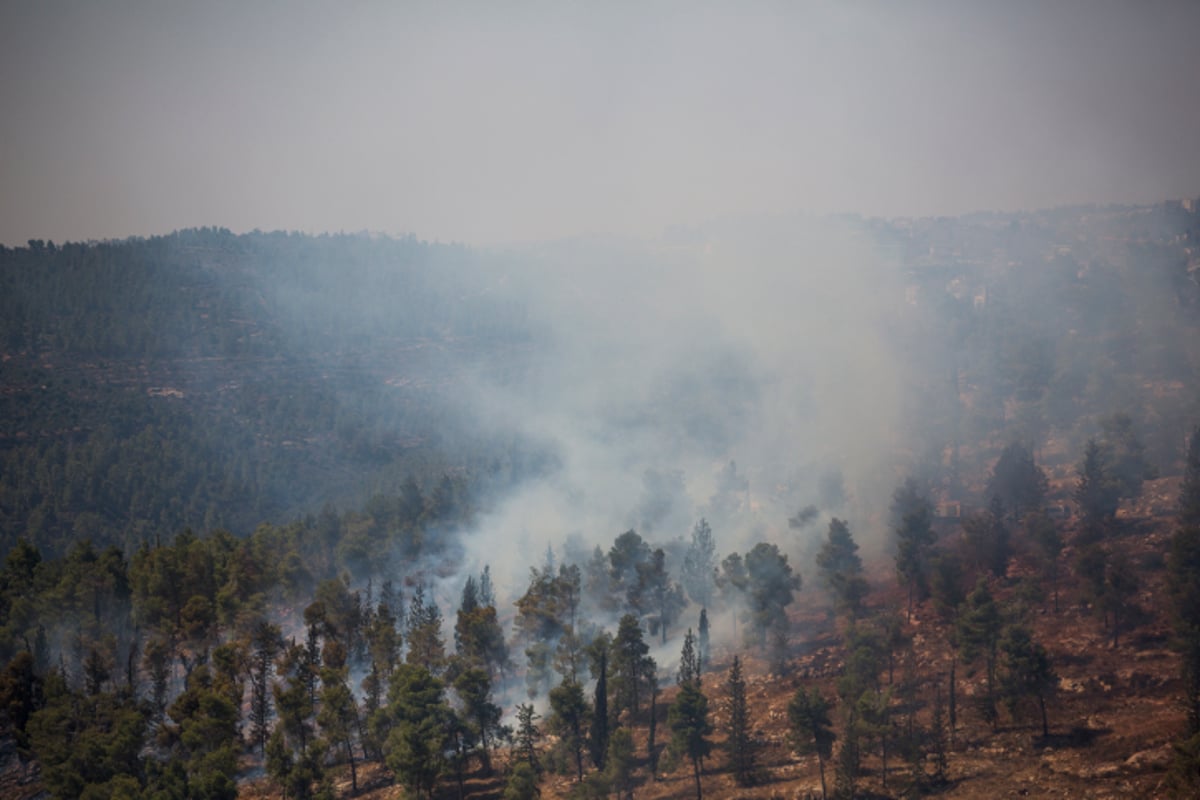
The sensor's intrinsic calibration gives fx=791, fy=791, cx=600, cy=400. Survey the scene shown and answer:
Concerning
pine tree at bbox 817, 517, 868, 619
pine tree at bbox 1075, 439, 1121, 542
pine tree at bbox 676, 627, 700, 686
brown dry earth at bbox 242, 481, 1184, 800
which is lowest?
brown dry earth at bbox 242, 481, 1184, 800

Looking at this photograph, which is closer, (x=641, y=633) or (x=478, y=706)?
(x=478, y=706)

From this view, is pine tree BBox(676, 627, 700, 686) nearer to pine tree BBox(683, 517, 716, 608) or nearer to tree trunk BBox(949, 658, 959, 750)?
pine tree BBox(683, 517, 716, 608)

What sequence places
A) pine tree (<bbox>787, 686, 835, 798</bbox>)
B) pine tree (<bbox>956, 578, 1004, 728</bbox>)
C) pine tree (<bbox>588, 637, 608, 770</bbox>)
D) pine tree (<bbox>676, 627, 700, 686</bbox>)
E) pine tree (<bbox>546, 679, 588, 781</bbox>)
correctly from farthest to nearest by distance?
pine tree (<bbox>676, 627, 700, 686</bbox>), pine tree (<bbox>588, 637, 608, 770</bbox>), pine tree (<bbox>546, 679, 588, 781</bbox>), pine tree (<bbox>956, 578, 1004, 728</bbox>), pine tree (<bbox>787, 686, 835, 798</bbox>)

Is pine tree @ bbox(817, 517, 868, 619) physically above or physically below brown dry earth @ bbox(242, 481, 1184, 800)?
above

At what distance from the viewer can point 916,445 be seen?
506 feet

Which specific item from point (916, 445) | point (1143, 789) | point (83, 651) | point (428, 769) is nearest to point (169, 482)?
point (83, 651)

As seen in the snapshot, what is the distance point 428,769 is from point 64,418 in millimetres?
184921

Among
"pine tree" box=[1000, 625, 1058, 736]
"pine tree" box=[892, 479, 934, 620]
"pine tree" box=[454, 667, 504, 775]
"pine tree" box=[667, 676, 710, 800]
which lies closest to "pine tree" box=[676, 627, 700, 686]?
"pine tree" box=[667, 676, 710, 800]

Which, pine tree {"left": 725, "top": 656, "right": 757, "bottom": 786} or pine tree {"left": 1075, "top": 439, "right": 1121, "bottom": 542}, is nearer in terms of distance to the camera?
pine tree {"left": 725, "top": 656, "right": 757, "bottom": 786}

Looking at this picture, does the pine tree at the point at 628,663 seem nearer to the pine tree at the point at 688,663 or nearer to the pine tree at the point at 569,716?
the pine tree at the point at 688,663

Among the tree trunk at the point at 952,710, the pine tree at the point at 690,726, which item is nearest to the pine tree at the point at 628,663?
the pine tree at the point at 690,726

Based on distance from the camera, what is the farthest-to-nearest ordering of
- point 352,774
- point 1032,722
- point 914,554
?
point 914,554 < point 352,774 < point 1032,722

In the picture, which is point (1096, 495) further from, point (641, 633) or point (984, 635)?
point (641, 633)

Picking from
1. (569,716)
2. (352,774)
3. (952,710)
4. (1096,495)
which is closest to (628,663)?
(569,716)
